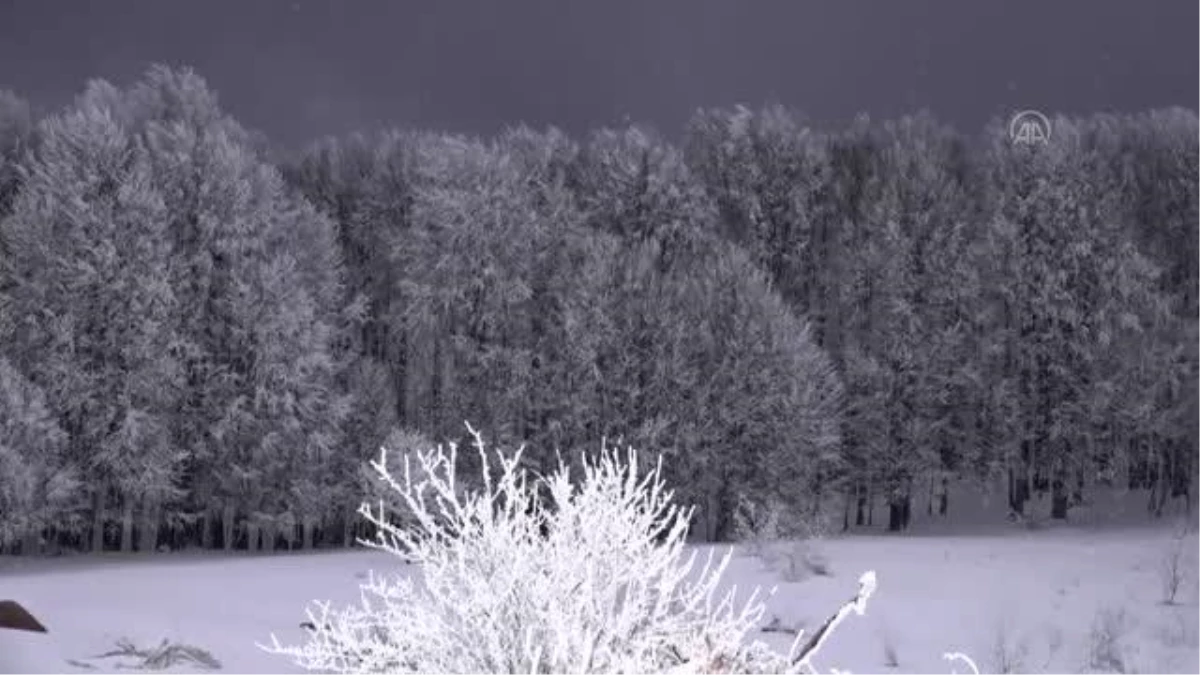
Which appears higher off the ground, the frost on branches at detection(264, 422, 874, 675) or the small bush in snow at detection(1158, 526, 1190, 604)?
the frost on branches at detection(264, 422, 874, 675)

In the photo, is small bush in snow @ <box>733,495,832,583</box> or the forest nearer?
small bush in snow @ <box>733,495,832,583</box>

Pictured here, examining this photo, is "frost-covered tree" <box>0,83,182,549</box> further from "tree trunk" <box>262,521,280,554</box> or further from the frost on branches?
the frost on branches

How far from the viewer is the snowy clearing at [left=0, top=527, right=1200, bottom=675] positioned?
20031 mm

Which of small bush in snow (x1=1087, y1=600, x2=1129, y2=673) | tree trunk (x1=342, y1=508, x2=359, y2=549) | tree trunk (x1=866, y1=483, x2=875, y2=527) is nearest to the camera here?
small bush in snow (x1=1087, y1=600, x2=1129, y2=673)

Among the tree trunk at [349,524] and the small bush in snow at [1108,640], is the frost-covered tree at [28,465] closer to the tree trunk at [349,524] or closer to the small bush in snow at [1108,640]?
the tree trunk at [349,524]

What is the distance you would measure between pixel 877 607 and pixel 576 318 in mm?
18634

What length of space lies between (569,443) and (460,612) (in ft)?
109

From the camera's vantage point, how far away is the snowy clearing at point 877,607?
20031 millimetres

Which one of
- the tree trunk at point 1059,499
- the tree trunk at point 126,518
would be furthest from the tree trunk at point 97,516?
the tree trunk at point 1059,499

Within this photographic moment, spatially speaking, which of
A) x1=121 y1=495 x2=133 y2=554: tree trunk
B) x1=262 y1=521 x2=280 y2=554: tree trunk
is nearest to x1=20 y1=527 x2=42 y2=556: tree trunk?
x1=121 y1=495 x2=133 y2=554: tree trunk

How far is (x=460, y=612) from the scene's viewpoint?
6637 millimetres

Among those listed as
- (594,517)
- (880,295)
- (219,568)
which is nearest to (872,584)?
(594,517)

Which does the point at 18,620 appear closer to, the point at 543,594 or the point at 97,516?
the point at 543,594

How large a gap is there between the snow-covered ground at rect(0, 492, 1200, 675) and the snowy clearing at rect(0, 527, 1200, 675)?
1.4 inches
